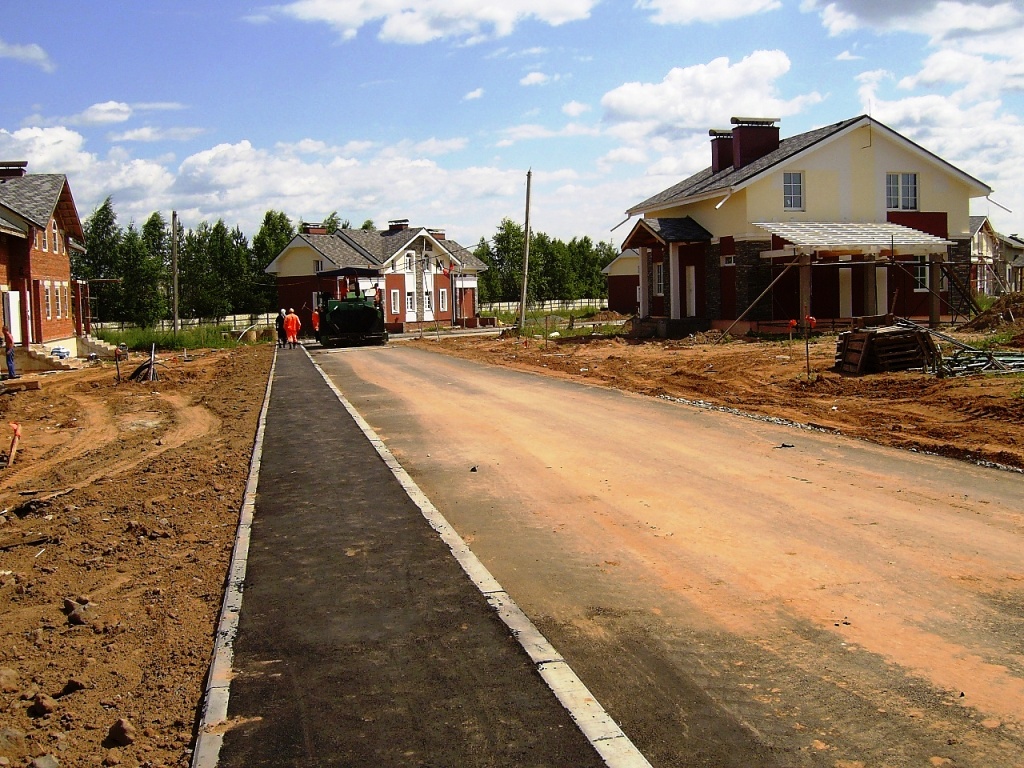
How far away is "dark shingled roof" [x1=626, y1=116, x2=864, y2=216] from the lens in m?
34.5

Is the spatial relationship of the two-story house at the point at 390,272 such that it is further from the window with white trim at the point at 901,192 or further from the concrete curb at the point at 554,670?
the concrete curb at the point at 554,670

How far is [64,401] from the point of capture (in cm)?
2294

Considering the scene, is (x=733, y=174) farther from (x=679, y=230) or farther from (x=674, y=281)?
(x=674, y=281)

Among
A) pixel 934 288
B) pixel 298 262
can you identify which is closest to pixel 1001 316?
pixel 934 288

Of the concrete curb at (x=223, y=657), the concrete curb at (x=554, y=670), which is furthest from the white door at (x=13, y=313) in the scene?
the concrete curb at (x=554, y=670)

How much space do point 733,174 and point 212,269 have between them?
47860 millimetres

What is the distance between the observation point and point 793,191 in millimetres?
35062

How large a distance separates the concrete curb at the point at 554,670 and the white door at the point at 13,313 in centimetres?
2956

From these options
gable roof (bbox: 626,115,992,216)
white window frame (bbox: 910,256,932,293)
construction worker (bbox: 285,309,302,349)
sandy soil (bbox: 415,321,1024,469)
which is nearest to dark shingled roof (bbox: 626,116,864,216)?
gable roof (bbox: 626,115,992,216)

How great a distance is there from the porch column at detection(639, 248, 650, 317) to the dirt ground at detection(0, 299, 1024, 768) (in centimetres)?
1389

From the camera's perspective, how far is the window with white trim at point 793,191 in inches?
1373

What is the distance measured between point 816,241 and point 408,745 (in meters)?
29.0

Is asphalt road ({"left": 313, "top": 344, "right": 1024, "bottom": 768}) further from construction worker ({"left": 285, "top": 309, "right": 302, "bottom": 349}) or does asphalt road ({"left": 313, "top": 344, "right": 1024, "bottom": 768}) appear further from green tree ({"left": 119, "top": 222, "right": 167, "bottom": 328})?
green tree ({"left": 119, "top": 222, "right": 167, "bottom": 328})

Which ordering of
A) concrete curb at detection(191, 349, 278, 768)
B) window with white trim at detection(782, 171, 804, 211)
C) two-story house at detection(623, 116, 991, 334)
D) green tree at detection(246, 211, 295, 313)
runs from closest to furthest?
concrete curb at detection(191, 349, 278, 768)
two-story house at detection(623, 116, 991, 334)
window with white trim at detection(782, 171, 804, 211)
green tree at detection(246, 211, 295, 313)
